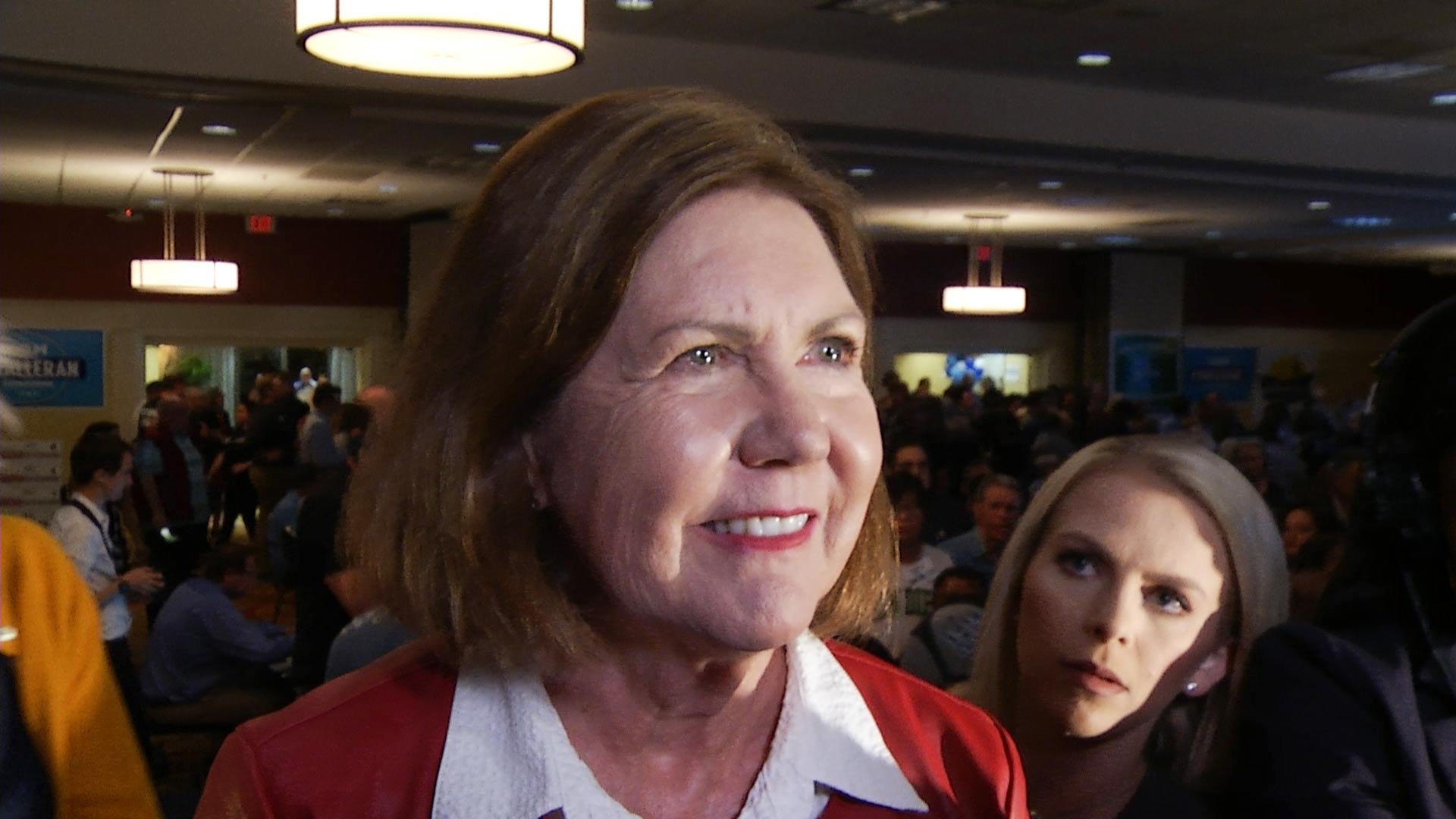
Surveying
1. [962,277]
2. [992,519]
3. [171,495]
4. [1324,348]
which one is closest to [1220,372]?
[1324,348]

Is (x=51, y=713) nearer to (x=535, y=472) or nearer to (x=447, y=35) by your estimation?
(x=535, y=472)

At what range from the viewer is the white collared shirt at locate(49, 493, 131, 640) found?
5.02 metres

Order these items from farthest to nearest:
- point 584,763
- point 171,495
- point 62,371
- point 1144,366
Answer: point 1144,366, point 62,371, point 171,495, point 584,763

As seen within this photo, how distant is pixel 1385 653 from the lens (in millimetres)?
1114

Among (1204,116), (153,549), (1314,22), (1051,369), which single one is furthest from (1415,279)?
(153,549)

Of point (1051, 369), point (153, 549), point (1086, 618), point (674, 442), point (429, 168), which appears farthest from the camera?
point (1051, 369)

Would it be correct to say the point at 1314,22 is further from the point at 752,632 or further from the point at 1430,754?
the point at 752,632

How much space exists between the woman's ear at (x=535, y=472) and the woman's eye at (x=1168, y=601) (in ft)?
2.35

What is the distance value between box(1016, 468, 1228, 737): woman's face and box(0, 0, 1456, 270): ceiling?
395 centimetres

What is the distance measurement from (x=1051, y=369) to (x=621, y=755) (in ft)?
51.2

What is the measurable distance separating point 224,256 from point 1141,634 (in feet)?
39.2

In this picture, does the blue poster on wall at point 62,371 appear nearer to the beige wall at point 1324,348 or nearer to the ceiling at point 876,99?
the ceiling at point 876,99

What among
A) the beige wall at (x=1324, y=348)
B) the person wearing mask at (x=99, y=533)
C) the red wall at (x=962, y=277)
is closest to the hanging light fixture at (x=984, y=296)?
the red wall at (x=962, y=277)

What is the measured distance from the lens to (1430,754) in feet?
3.53
